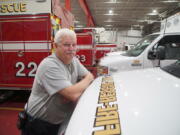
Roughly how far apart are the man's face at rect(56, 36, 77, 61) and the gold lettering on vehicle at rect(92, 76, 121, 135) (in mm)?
552

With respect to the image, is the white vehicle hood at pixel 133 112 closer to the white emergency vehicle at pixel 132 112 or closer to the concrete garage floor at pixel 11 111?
the white emergency vehicle at pixel 132 112

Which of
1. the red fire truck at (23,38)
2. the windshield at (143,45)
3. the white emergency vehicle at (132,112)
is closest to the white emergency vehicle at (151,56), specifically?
the windshield at (143,45)

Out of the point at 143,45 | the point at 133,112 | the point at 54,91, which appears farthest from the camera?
the point at 143,45

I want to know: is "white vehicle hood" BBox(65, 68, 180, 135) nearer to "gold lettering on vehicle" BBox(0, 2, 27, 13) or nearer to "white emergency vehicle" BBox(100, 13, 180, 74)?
"white emergency vehicle" BBox(100, 13, 180, 74)

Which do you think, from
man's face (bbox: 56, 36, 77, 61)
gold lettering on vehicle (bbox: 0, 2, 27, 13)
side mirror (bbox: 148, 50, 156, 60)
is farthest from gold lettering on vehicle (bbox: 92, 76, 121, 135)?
gold lettering on vehicle (bbox: 0, 2, 27, 13)

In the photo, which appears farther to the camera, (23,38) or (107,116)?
(23,38)

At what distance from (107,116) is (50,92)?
678mm

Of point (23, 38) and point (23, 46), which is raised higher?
point (23, 38)

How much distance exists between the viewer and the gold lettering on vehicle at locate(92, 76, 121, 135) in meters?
1.01

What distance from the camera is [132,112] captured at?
114cm

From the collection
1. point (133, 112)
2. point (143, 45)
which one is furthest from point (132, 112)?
point (143, 45)

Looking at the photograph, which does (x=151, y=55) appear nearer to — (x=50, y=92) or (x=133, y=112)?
(x=50, y=92)

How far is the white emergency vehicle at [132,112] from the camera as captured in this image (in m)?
0.97

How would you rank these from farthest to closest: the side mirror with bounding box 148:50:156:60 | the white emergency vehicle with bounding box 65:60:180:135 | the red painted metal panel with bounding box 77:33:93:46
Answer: the red painted metal panel with bounding box 77:33:93:46 → the side mirror with bounding box 148:50:156:60 → the white emergency vehicle with bounding box 65:60:180:135
